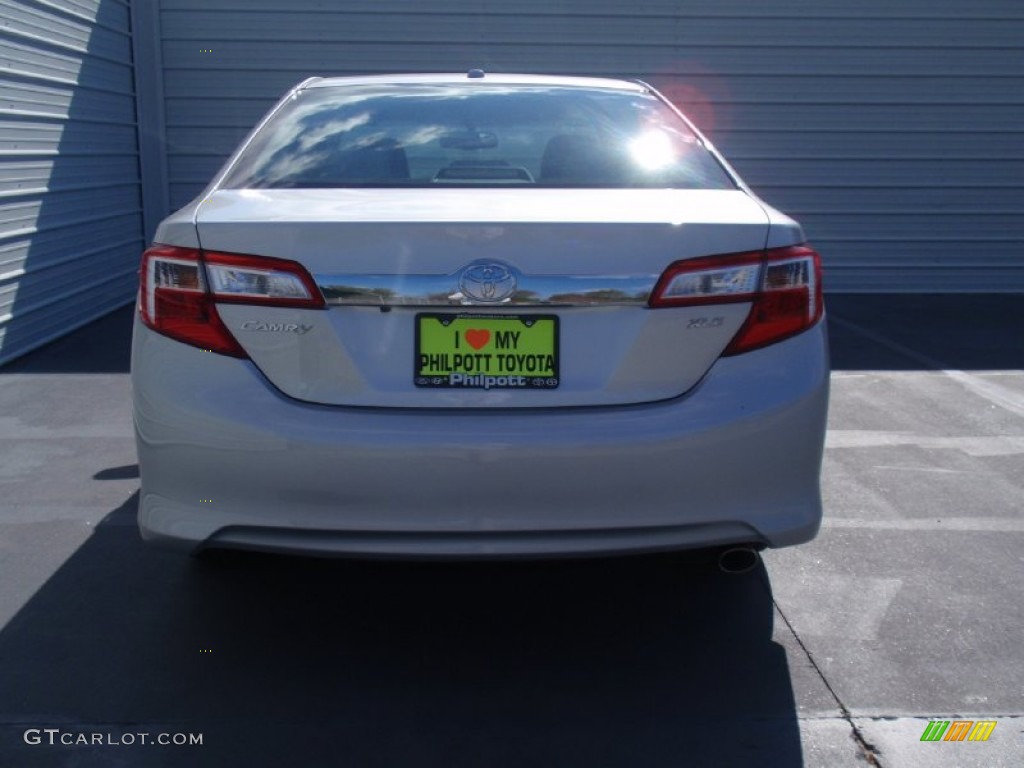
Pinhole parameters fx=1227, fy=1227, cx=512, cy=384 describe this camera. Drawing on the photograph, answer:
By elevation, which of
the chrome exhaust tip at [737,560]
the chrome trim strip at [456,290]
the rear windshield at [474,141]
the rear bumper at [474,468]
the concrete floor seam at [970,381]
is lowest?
the concrete floor seam at [970,381]

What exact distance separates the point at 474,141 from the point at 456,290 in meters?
1.22

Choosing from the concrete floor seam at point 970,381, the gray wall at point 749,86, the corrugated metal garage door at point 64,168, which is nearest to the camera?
the concrete floor seam at point 970,381

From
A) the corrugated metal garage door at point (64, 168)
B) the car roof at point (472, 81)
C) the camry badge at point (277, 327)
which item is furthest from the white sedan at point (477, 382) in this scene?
the corrugated metal garage door at point (64, 168)

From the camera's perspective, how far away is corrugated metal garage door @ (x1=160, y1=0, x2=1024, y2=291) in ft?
34.9

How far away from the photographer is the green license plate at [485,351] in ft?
9.98

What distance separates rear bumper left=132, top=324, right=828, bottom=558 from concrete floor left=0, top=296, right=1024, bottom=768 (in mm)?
469

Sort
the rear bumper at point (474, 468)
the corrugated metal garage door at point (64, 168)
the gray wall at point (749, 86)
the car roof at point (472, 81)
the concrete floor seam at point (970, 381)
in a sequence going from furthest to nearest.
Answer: the gray wall at point (749, 86), the corrugated metal garage door at point (64, 168), the concrete floor seam at point (970, 381), the car roof at point (472, 81), the rear bumper at point (474, 468)

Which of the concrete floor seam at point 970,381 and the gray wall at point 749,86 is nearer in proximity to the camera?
the concrete floor seam at point 970,381

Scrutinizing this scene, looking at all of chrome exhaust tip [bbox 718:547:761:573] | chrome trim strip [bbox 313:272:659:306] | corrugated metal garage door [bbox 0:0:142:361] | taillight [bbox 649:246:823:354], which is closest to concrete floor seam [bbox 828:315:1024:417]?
chrome exhaust tip [bbox 718:547:761:573]

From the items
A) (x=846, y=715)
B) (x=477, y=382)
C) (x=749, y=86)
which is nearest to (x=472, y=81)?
(x=477, y=382)

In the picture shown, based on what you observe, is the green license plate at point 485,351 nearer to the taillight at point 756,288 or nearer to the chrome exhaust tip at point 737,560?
the taillight at point 756,288

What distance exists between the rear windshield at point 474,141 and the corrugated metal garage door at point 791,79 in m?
6.45

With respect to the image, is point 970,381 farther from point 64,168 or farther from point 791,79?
point 64,168

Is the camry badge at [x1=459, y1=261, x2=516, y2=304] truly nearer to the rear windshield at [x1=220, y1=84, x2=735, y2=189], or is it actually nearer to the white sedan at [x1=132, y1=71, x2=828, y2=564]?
the white sedan at [x1=132, y1=71, x2=828, y2=564]
